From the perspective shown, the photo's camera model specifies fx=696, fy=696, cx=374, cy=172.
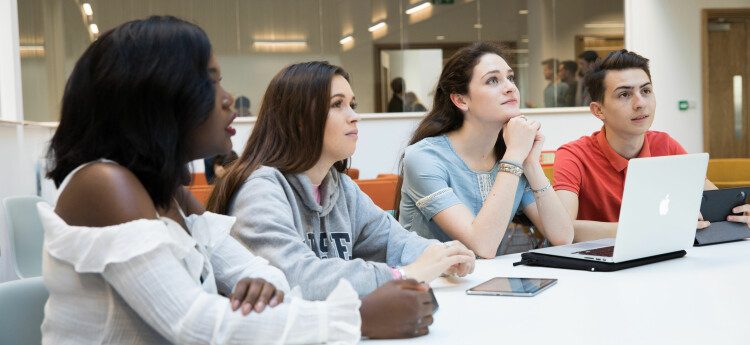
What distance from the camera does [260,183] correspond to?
5.13ft

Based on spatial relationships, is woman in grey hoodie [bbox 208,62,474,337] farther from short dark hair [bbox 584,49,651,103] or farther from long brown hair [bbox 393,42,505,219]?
short dark hair [bbox 584,49,651,103]

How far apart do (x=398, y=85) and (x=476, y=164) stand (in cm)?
620

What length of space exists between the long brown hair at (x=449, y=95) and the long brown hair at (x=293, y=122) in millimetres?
773

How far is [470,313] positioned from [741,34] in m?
8.78

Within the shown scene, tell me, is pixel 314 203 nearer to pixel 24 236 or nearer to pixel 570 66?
pixel 24 236

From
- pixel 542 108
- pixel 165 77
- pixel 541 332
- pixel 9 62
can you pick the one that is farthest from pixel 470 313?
pixel 542 108

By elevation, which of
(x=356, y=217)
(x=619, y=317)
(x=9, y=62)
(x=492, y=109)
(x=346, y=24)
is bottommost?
(x=619, y=317)

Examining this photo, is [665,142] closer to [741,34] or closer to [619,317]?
[619,317]

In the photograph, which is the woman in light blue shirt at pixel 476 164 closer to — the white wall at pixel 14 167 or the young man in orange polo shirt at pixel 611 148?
the young man in orange polo shirt at pixel 611 148

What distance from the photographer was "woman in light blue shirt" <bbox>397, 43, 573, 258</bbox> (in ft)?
7.12

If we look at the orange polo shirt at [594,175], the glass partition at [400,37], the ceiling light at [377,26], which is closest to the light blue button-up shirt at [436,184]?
the orange polo shirt at [594,175]

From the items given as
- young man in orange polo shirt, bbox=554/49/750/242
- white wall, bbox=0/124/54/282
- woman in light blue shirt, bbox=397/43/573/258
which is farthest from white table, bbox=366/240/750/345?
white wall, bbox=0/124/54/282

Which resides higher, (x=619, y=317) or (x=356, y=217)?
(x=356, y=217)

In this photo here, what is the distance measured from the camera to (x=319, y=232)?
5.66 feet
